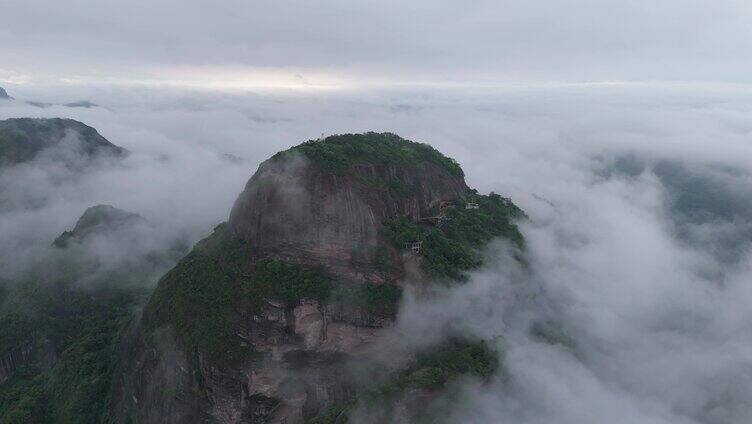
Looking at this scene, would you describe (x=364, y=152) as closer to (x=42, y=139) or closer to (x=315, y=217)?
(x=315, y=217)

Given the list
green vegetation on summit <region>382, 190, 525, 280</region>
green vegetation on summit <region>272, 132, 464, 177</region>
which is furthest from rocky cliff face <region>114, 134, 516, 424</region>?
green vegetation on summit <region>382, 190, 525, 280</region>

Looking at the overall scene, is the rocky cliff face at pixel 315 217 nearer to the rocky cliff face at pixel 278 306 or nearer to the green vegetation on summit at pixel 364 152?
the rocky cliff face at pixel 278 306

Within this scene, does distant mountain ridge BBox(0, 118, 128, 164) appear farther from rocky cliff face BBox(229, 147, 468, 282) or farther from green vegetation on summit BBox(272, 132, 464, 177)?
green vegetation on summit BBox(272, 132, 464, 177)

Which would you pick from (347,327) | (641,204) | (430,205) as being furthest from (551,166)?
(347,327)

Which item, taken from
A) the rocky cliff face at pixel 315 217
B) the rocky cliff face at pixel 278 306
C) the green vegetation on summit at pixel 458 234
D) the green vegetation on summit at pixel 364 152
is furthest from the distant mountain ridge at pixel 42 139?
the green vegetation on summit at pixel 458 234

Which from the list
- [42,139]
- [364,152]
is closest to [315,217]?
[364,152]

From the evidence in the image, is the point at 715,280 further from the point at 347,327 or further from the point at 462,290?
the point at 347,327
